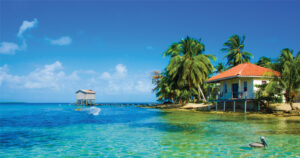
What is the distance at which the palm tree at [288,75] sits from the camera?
22.2m

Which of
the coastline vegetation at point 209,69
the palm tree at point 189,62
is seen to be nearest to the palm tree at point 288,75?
the coastline vegetation at point 209,69

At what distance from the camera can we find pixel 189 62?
37938 mm

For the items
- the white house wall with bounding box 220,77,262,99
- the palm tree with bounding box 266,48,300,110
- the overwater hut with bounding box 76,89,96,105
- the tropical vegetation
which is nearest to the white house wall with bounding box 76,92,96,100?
the overwater hut with bounding box 76,89,96,105

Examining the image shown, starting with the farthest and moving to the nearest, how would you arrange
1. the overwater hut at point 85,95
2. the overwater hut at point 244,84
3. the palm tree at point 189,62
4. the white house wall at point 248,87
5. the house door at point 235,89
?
the overwater hut at point 85,95
the palm tree at point 189,62
the house door at point 235,89
the white house wall at point 248,87
the overwater hut at point 244,84

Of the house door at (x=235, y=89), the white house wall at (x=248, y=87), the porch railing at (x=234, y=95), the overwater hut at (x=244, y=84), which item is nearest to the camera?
the overwater hut at (x=244, y=84)

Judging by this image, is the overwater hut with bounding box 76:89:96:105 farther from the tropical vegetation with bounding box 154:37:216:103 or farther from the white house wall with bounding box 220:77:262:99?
the white house wall with bounding box 220:77:262:99

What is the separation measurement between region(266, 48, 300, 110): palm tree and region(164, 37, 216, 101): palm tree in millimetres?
14968

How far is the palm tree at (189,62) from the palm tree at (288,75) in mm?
14968

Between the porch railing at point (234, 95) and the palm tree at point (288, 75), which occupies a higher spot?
the palm tree at point (288, 75)

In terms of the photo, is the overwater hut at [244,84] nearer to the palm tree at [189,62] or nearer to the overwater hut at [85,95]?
the palm tree at [189,62]

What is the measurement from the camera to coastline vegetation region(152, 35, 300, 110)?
22.7m

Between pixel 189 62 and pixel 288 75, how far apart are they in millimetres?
17114

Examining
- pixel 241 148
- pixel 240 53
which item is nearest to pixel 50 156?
pixel 241 148

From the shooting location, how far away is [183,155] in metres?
8.05
